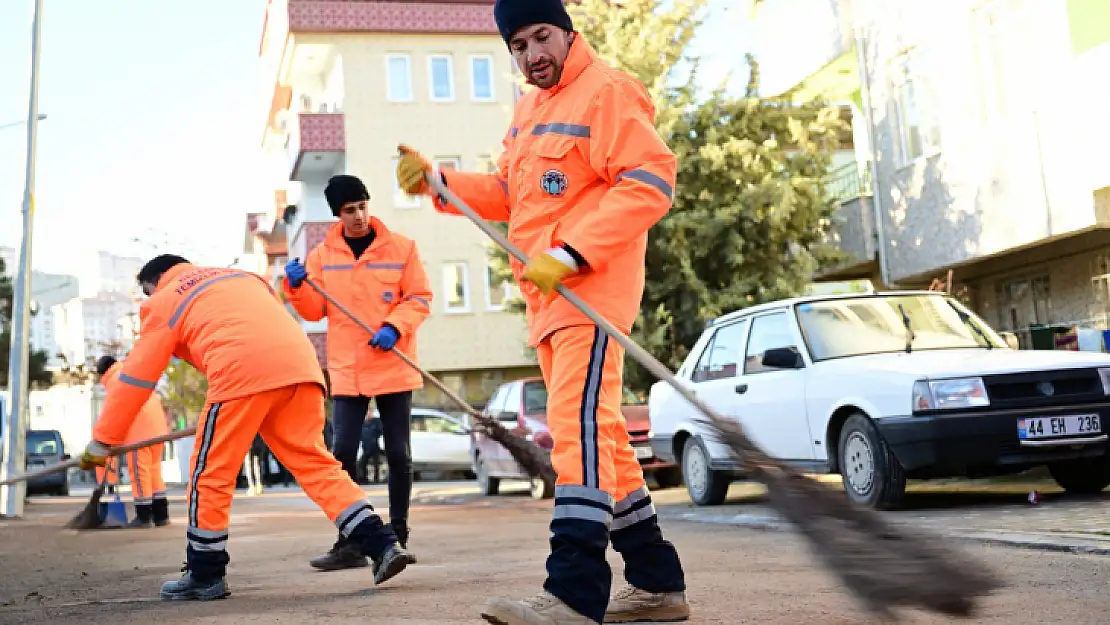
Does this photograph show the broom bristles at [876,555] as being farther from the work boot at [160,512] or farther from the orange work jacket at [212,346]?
the work boot at [160,512]

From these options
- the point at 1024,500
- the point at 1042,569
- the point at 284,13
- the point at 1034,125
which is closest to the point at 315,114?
the point at 284,13

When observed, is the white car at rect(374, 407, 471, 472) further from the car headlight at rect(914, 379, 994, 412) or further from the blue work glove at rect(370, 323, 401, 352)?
the blue work glove at rect(370, 323, 401, 352)

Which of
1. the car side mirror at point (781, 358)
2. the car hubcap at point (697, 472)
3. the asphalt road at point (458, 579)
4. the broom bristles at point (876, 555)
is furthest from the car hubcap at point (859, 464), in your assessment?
the broom bristles at point (876, 555)

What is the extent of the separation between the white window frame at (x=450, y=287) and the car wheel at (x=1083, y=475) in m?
31.0

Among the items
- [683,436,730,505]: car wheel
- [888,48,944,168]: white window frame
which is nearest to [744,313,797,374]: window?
[683,436,730,505]: car wheel

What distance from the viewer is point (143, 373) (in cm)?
649

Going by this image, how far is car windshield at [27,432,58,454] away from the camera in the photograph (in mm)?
39469

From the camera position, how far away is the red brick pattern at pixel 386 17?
1599 inches

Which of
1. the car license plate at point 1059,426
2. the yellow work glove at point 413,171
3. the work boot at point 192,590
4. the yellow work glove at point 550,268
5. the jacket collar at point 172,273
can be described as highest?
the yellow work glove at point 413,171

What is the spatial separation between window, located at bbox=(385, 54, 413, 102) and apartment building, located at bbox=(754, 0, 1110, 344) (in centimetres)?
1952

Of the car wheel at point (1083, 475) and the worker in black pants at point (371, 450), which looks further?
the worker in black pants at point (371, 450)

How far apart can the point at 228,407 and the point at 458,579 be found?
4.32 ft

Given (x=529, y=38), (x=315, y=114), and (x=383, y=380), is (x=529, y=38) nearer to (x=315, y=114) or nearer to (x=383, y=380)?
(x=383, y=380)

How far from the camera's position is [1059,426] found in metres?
9.41
